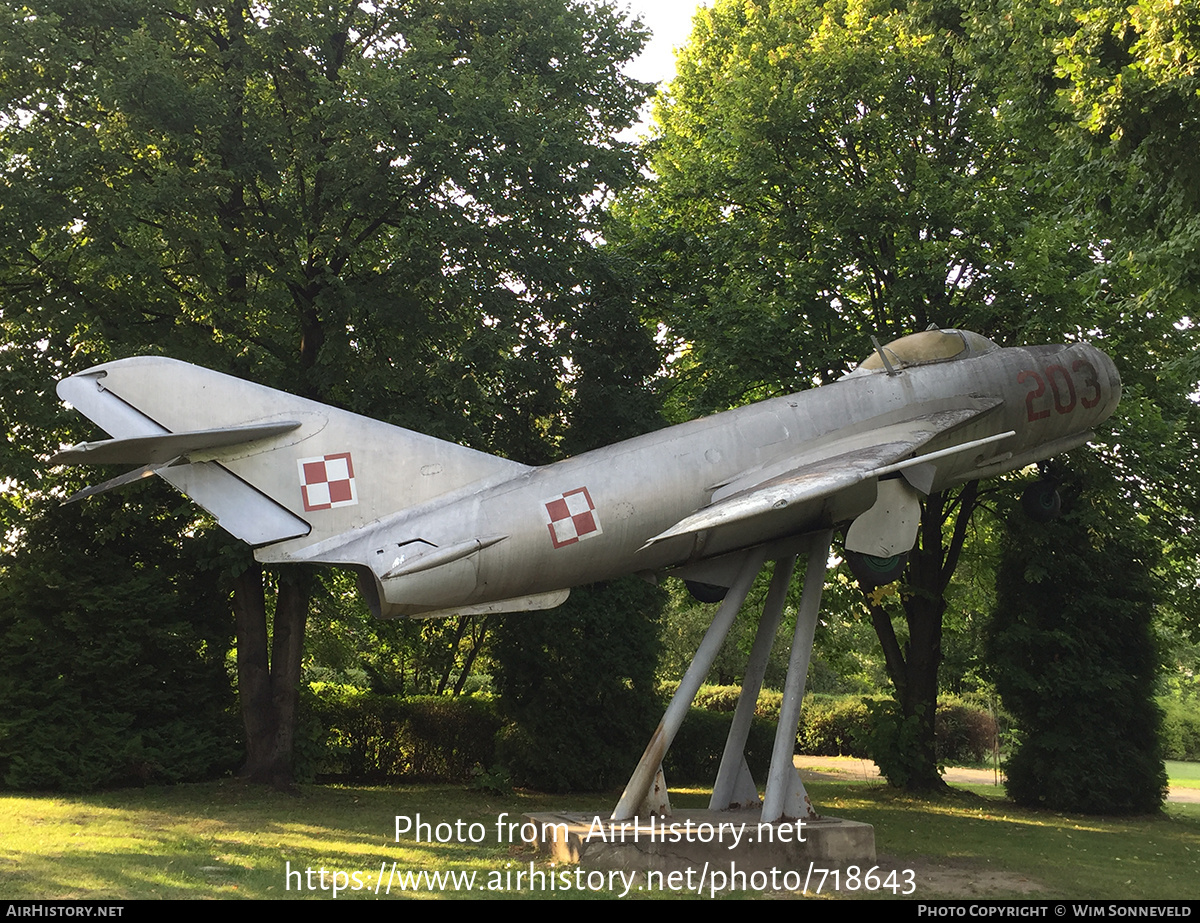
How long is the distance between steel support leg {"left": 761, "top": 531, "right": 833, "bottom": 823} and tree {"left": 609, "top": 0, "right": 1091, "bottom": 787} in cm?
682

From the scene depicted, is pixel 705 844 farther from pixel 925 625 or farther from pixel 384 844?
pixel 925 625

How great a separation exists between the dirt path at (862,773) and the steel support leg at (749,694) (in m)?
12.7

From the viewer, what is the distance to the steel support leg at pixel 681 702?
9.85 meters

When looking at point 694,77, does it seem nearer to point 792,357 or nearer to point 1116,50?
point 792,357

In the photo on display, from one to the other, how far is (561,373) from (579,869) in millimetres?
9778

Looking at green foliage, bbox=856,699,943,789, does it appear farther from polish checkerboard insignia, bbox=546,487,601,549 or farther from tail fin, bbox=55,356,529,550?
tail fin, bbox=55,356,529,550

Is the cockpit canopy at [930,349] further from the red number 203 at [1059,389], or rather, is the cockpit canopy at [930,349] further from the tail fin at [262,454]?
the tail fin at [262,454]

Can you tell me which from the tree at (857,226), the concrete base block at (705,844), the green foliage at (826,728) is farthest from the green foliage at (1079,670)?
the green foliage at (826,728)

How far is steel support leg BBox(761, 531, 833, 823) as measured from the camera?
33.6ft

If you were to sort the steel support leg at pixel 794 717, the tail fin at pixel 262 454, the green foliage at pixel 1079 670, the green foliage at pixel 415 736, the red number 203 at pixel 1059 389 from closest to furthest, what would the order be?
the tail fin at pixel 262 454 < the steel support leg at pixel 794 717 < the red number 203 at pixel 1059 389 < the green foliage at pixel 1079 670 < the green foliage at pixel 415 736

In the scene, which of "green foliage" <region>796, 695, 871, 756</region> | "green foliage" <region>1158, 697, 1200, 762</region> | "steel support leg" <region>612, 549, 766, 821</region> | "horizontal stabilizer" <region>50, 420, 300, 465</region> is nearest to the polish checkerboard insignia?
"steel support leg" <region>612, 549, 766, 821</region>

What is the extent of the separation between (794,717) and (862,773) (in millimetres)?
16350

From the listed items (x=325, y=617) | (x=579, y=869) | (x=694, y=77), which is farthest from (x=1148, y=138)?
(x=325, y=617)

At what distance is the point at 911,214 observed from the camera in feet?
55.1
